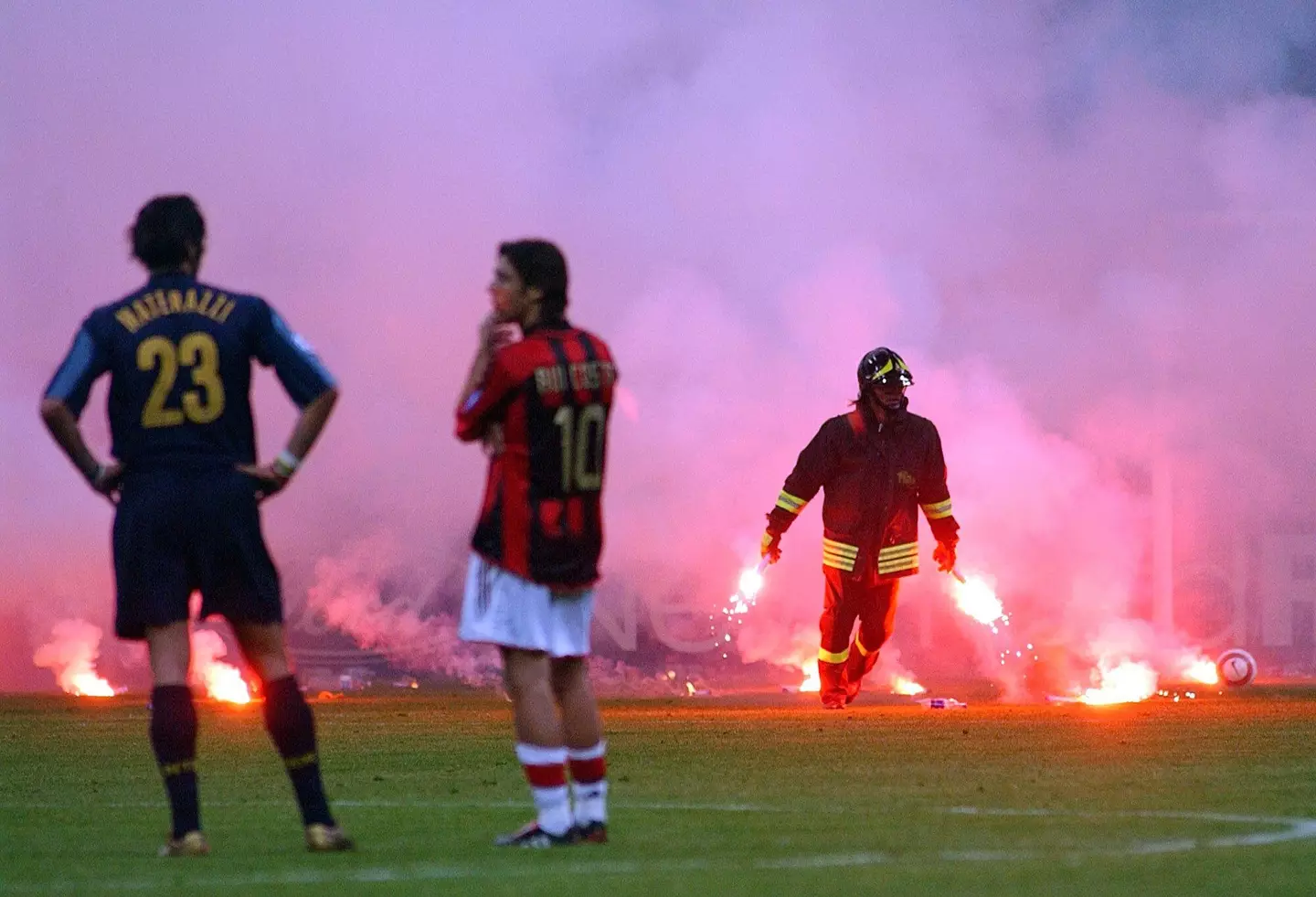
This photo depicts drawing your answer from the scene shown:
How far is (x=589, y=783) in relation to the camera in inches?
265

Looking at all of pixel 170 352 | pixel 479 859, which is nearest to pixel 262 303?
pixel 170 352

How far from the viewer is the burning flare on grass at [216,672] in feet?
64.9

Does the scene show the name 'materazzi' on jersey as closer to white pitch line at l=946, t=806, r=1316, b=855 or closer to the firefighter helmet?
white pitch line at l=946, t=806, r=1316, b=855

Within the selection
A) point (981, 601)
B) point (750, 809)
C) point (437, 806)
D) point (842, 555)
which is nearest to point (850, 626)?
point (842, 555)

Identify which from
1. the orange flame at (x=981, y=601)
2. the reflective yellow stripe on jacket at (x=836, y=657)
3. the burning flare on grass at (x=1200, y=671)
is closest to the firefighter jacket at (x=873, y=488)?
the reflective yellow stripe on jacket at (x=836, y=657)

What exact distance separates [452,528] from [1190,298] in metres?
8.16

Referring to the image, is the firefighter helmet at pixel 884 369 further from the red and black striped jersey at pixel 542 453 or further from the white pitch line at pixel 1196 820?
the red and black striped jersey at pixel 542 453

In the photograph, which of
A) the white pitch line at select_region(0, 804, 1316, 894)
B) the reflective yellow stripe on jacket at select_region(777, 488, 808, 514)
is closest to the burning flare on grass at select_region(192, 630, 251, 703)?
the reflective yellow stripe on jacket at select_region(777, 488, 808, 514)

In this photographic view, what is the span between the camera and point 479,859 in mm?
6098

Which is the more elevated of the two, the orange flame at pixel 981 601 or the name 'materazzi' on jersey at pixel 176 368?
the orange flame at pixel 981 601

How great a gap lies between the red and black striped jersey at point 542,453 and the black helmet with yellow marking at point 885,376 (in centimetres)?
791

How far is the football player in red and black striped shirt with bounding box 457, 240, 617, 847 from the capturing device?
6625 mm

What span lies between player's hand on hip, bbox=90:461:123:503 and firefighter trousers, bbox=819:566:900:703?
8.88 meters

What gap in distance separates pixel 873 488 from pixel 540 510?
8475mm
